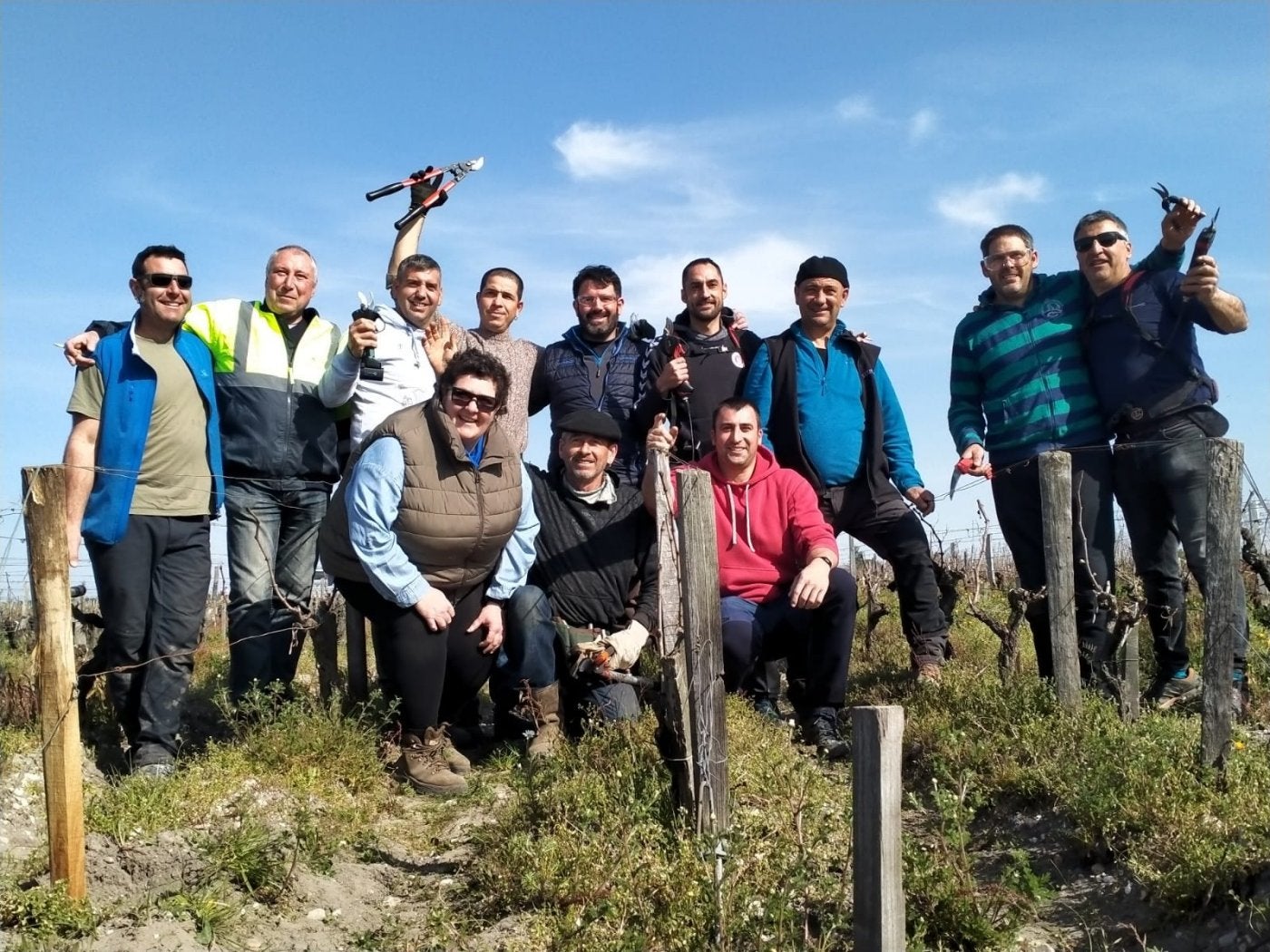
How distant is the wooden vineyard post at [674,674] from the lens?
3.99 m

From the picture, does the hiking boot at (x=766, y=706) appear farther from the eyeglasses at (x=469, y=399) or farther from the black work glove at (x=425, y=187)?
the black work glove at (x=425, y=187)

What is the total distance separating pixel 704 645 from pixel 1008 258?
3.08m

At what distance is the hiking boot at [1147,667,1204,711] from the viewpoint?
5.66m

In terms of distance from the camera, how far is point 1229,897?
351cm

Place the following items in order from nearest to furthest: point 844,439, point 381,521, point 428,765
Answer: point 381,521 → point 428,765 → point 844,439

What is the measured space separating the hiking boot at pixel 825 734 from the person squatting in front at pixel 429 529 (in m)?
1.72

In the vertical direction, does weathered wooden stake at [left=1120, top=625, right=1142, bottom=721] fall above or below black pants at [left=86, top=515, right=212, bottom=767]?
below

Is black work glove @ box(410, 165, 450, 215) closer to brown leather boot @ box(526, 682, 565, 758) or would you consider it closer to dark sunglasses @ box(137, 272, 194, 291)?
dark sunglasses @ box(137, 272, 194, 291)

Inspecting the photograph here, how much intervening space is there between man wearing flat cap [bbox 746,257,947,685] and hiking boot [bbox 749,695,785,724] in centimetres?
84

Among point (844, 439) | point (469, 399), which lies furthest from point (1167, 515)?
point (469, 399)

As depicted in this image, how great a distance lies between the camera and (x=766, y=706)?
19.0 feet

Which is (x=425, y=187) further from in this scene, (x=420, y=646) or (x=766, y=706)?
(x=766, y=706)

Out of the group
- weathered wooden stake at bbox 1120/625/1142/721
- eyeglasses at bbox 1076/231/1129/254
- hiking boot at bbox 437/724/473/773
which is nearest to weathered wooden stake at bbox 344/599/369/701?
hiking boot at bbox 437/724/473/773

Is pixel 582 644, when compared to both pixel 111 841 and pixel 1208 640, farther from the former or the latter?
pixel 1208 640
